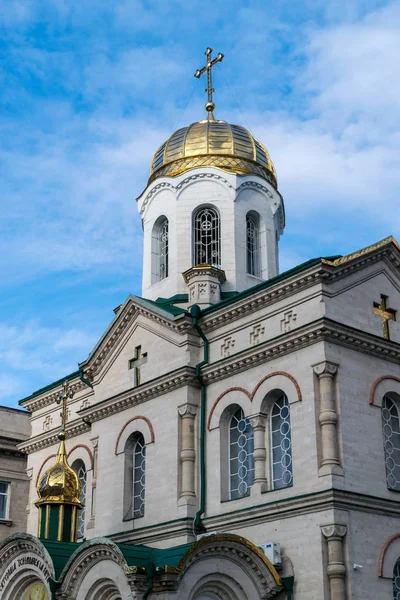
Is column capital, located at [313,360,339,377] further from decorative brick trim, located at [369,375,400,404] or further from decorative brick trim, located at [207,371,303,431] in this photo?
decorative brick trim, located at [369,375,400,404]

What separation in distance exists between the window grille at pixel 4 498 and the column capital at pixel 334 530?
Answer: 51.9ft

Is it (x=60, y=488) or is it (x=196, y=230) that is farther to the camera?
(x=196, y=230)

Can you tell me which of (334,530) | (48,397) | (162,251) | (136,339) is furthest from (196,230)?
(334,530)

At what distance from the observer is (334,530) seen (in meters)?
18.5

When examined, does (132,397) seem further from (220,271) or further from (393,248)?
(393,248)

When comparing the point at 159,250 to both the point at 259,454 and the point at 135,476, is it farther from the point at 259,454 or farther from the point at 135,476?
the point at 259,454

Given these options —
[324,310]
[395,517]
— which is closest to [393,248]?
[324,310]

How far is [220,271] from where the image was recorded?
25531 mm

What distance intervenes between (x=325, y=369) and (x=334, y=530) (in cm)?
345

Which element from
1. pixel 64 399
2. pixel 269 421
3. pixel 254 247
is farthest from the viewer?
pixel 254 247

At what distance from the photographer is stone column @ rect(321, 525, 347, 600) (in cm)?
1827

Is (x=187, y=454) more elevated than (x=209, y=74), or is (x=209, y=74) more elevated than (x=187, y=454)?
(x=209, y=74)

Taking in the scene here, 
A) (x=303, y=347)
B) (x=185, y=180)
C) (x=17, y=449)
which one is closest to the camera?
(x=303, y=347)

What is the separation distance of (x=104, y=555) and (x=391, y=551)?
614 cm
